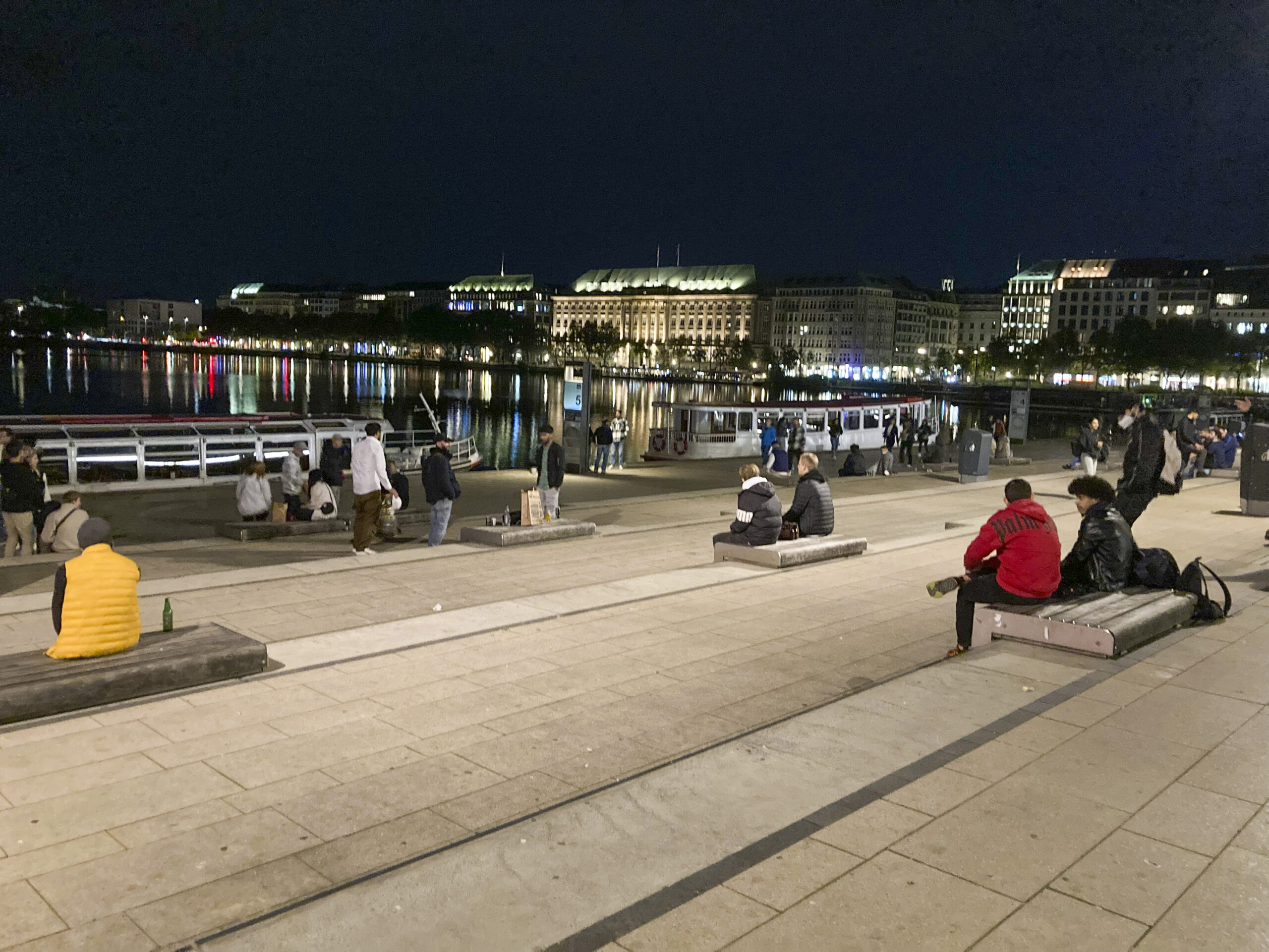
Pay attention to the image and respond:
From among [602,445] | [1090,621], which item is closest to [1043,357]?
[602,445]

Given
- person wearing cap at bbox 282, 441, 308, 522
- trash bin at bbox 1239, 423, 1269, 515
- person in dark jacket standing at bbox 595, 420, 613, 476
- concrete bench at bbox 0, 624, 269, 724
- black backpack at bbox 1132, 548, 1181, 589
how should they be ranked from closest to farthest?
1. concrete bench at bbox 0, 624, 269, 724
2. black backpack at bbox 1132, 548, 1181, 589
3. trash bin at bbox 1239, 423, 1269, 515
4. person wearing cap at bbox 282, 441, 308, 522
5. person in dark jacket standing at bbox 595, 420, 613, 476

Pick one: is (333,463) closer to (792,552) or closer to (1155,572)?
(792,552)

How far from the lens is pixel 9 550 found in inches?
501

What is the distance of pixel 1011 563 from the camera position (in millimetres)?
7910

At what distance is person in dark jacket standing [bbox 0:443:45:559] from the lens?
490 inches

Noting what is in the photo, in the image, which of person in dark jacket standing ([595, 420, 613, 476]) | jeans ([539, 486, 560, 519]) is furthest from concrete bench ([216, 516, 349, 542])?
person in dark jacket standing ([595, 420, 613, 476])

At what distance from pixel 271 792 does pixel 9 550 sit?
9.71 metres

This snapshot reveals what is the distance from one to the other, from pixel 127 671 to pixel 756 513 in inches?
279

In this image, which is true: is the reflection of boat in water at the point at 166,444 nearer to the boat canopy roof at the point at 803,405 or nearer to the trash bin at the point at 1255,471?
the boat canopy roof at the point at 803,405

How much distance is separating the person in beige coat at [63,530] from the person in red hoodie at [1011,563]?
413 inches

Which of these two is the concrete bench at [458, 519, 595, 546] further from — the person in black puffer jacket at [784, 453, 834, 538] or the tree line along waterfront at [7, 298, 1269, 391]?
the tree line along waterfront at [7, 298, 1269, 391]

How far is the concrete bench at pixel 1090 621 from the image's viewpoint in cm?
744

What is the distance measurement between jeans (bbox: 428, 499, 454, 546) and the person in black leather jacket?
292 inches

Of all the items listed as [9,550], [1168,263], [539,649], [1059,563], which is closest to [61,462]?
[9,550]
